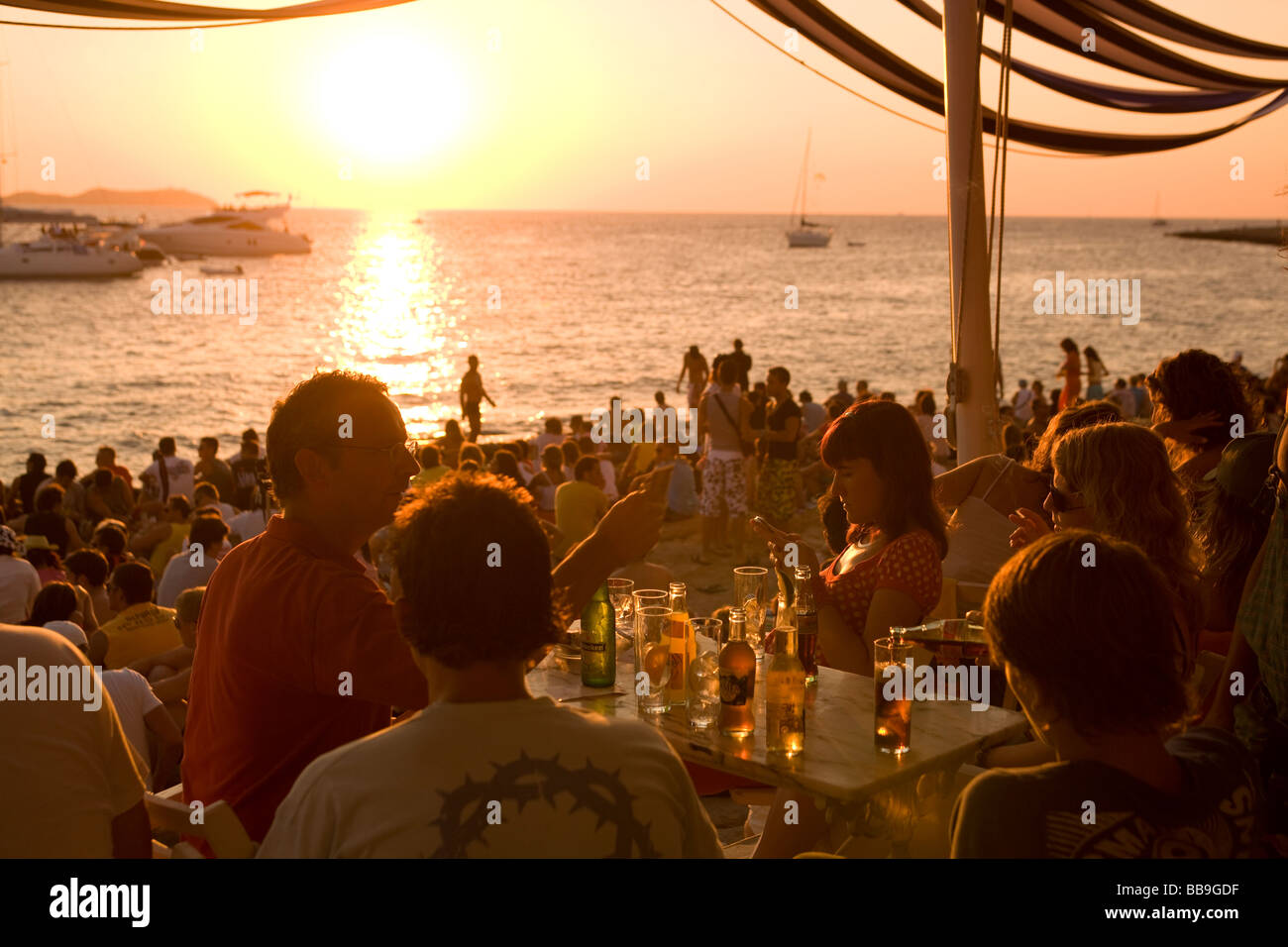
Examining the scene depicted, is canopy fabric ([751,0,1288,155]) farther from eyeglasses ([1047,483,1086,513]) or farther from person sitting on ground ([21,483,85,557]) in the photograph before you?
person sitting on ground ([21,483,85,557])

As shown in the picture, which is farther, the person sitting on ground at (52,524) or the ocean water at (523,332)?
the ocean water at (523,332)

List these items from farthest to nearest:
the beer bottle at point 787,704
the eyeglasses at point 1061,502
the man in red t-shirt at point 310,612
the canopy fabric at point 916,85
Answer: the canopy fabric at point 916,85 < the eyeglasses at point 1061,502 < the beer bottle at point 787,704 < the man in red t-shirt at point 310,612

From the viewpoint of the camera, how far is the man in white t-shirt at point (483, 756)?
1.51 meters

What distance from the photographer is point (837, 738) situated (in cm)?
258

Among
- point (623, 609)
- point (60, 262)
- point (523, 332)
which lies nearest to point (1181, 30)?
point (623, 609)

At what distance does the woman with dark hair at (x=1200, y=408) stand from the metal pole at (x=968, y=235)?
Answer: 1733 millimetres

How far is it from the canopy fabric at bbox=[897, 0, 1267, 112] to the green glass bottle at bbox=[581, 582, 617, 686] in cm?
565

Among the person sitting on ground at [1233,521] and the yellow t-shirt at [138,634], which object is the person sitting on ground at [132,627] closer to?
the yellow t-shirt at [138,634]

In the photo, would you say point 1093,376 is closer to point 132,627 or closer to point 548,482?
point 548,482

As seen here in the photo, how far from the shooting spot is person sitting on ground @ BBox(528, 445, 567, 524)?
892 cm

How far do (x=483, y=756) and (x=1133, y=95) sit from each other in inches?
314

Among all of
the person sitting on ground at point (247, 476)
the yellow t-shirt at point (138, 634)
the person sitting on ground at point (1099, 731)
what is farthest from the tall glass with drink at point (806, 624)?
the person sitting on ground at point (247, 476)
